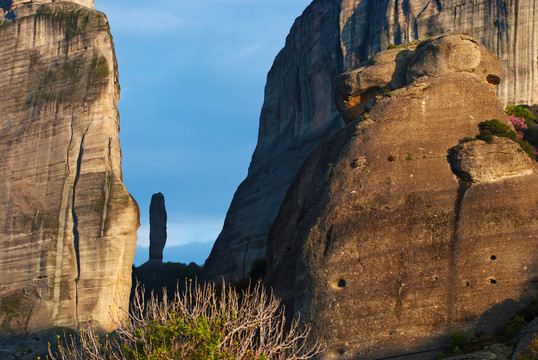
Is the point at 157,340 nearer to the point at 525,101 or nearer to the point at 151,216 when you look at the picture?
the point at 525,101

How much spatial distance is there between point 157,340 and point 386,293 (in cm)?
1054

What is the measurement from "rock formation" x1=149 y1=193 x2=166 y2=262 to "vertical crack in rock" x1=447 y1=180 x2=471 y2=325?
55.2 meters

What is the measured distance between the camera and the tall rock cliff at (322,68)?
66.5 meters

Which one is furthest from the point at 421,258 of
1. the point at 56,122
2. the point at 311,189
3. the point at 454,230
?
the point at 56,122

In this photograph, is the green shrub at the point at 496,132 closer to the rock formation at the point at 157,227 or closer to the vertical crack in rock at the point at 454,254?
the vertical crack in rock at the point at 454,254

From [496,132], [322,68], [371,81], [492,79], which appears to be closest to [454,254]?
[496,132]

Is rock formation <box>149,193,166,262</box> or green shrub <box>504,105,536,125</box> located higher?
green shrub <box>504,105,536,125</box>

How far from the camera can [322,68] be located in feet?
268

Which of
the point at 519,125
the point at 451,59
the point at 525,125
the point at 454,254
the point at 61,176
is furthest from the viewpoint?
the point at 61,176

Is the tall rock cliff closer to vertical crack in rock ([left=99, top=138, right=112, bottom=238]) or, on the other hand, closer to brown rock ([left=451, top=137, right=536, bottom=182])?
vertical crack in rock ([left=99, top=138, right=112, bottom=238])

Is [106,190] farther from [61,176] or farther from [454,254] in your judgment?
[454,254]

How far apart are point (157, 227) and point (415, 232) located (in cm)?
5657

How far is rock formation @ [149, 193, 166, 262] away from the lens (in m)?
91.3

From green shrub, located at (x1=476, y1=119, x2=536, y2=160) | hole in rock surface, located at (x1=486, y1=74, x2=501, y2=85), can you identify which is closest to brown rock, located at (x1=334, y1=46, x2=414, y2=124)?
hole in rock surface, located at (x1=486, y1=74, x2=501, y2=85)
